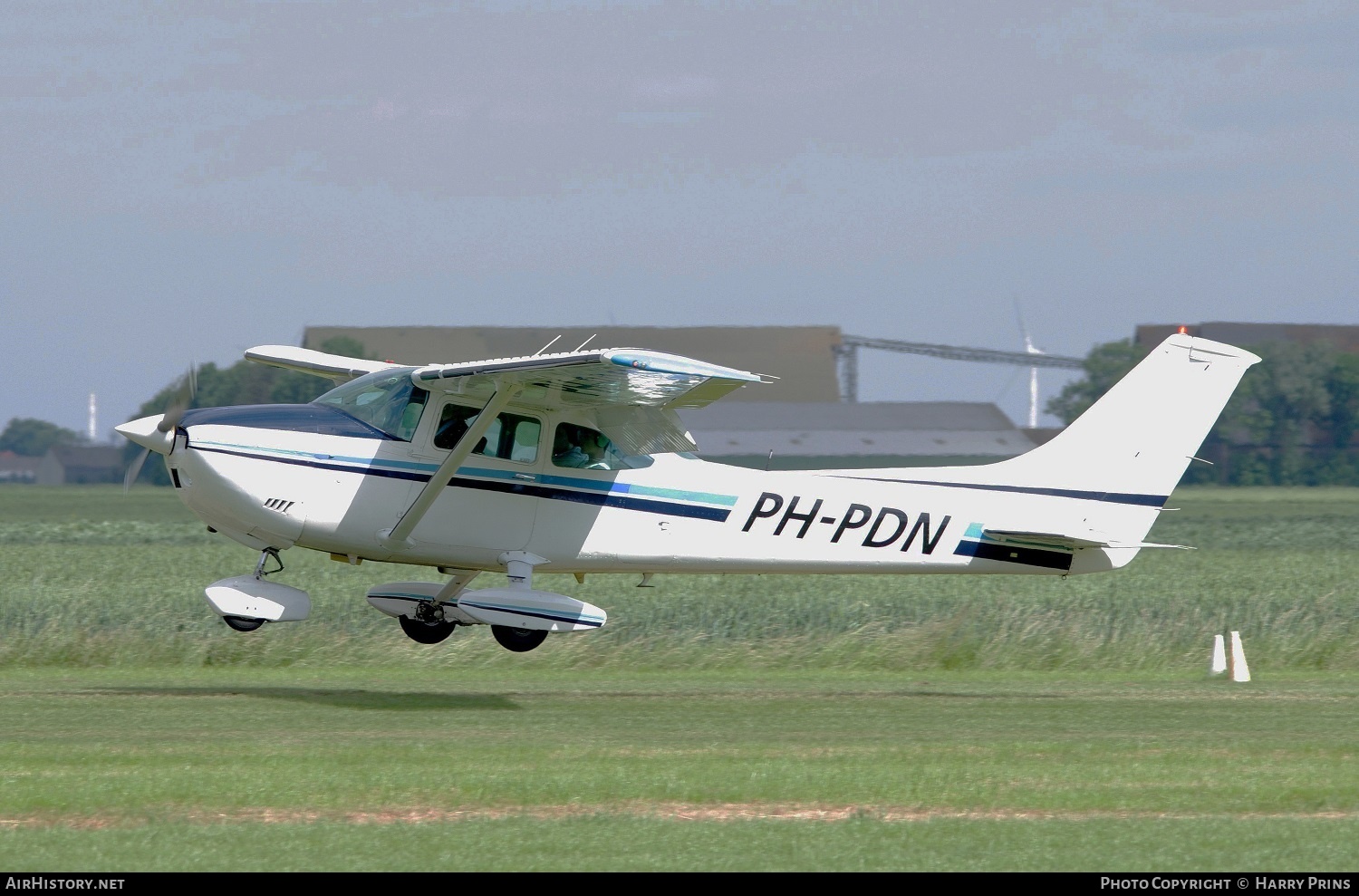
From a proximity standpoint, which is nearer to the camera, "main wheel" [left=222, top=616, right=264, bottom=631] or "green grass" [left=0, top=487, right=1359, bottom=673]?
"main wheel" [left=222, top=616, right=264, bottom=631]

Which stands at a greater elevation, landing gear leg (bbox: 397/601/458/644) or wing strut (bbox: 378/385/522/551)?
wing strut (bbox: 378/385/522/551)

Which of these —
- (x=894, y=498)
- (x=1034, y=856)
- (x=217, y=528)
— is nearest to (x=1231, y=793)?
(x=1034, y=856)

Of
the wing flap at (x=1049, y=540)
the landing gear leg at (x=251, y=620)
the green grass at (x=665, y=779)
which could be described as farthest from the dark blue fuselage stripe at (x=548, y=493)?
the wing flap at (x=1049, y=540)

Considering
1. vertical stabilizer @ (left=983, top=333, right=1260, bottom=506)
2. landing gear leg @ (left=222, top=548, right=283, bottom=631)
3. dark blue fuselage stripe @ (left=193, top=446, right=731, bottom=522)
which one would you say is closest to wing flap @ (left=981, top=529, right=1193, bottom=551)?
vertical stabilizer @ (left=983, top=333, right=1260, bottom=506)

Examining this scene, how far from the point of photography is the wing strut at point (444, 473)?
12.9 m

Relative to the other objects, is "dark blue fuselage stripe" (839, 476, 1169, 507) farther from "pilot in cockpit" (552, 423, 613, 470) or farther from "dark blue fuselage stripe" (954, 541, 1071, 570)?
"pilot in cockpit" (552, 423, 613, 470)

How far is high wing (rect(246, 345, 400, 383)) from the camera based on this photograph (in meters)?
15.9

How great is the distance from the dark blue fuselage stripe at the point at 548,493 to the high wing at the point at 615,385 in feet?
1.52

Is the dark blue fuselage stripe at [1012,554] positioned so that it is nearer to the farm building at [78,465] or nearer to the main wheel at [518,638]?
the main wheel at [518,638]

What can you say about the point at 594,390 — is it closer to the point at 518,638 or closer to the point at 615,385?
the point at 615,385

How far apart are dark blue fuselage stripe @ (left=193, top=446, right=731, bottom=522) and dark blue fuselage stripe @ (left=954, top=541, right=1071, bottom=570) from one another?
2178 millimetres

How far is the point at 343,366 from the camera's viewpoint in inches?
626

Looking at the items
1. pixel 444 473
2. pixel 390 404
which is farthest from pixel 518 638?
pixel 390 404

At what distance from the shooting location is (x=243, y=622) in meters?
12.9
